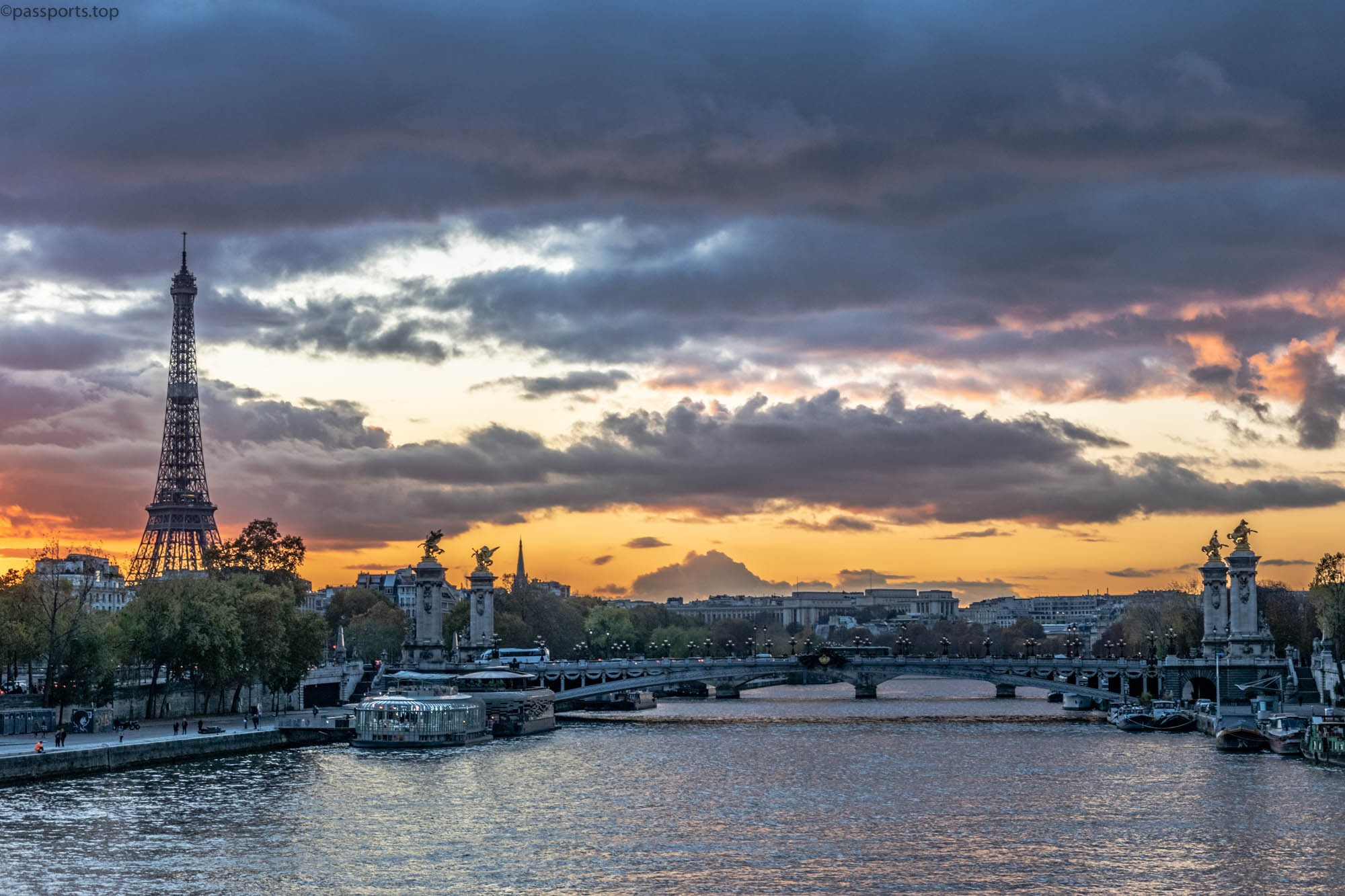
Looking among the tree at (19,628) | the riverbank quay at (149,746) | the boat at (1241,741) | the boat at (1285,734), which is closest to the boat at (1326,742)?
the boat at (1285,734)

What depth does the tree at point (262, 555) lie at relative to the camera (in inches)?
6225

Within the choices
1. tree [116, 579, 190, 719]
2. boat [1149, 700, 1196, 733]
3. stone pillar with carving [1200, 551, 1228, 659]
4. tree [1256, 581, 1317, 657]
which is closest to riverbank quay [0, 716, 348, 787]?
tree [116, 579, 190, 719]

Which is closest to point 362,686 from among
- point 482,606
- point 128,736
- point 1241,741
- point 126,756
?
point 482,606

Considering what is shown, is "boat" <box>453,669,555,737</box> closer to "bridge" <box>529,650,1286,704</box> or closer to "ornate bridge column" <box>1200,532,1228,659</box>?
"bridge" <box>529,650,1286,704</box>

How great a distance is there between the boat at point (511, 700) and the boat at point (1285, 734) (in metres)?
45.6

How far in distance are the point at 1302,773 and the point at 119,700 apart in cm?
6509

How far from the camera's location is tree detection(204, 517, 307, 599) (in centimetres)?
15812

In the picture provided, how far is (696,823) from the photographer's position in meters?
69.2

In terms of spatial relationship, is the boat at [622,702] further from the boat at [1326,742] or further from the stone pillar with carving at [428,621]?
the boat at [1326,742]

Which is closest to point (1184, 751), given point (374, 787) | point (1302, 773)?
point (1302, 773)

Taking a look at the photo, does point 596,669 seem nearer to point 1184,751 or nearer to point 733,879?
point 1184,751

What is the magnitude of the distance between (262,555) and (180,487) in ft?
52.5

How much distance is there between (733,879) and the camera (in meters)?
55.7

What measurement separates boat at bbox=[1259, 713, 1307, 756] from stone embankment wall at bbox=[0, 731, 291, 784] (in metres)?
54.2
